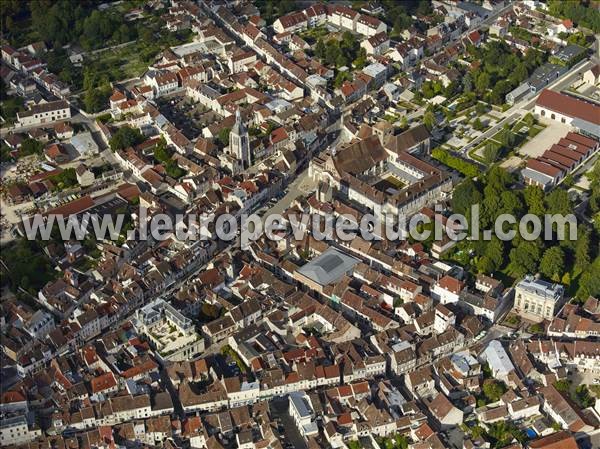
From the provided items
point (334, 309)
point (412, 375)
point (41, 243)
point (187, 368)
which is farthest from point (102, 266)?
point (412, 375)

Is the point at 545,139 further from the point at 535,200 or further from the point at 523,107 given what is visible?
the point at 535,200

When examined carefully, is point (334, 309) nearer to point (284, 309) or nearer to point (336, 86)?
point (284, 309)

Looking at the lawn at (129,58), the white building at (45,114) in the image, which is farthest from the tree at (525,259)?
the lawn at (129,58)

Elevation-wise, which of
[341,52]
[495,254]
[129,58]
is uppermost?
[495,254]

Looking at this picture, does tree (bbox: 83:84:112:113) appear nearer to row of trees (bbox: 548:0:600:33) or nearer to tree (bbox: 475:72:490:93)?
tree (bbox: 475:72:490:93)

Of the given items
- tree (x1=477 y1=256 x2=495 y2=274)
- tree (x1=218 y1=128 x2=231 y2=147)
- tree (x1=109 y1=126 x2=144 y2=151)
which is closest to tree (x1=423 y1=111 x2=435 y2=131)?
tree (x1=218 y1=128 x2=231 y2=147)

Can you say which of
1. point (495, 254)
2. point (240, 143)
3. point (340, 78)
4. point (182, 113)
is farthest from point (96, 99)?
point (495, 254)

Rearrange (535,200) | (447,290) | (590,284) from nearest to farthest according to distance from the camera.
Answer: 1. (447,290)
2. (590,284)
3. (535,200)
